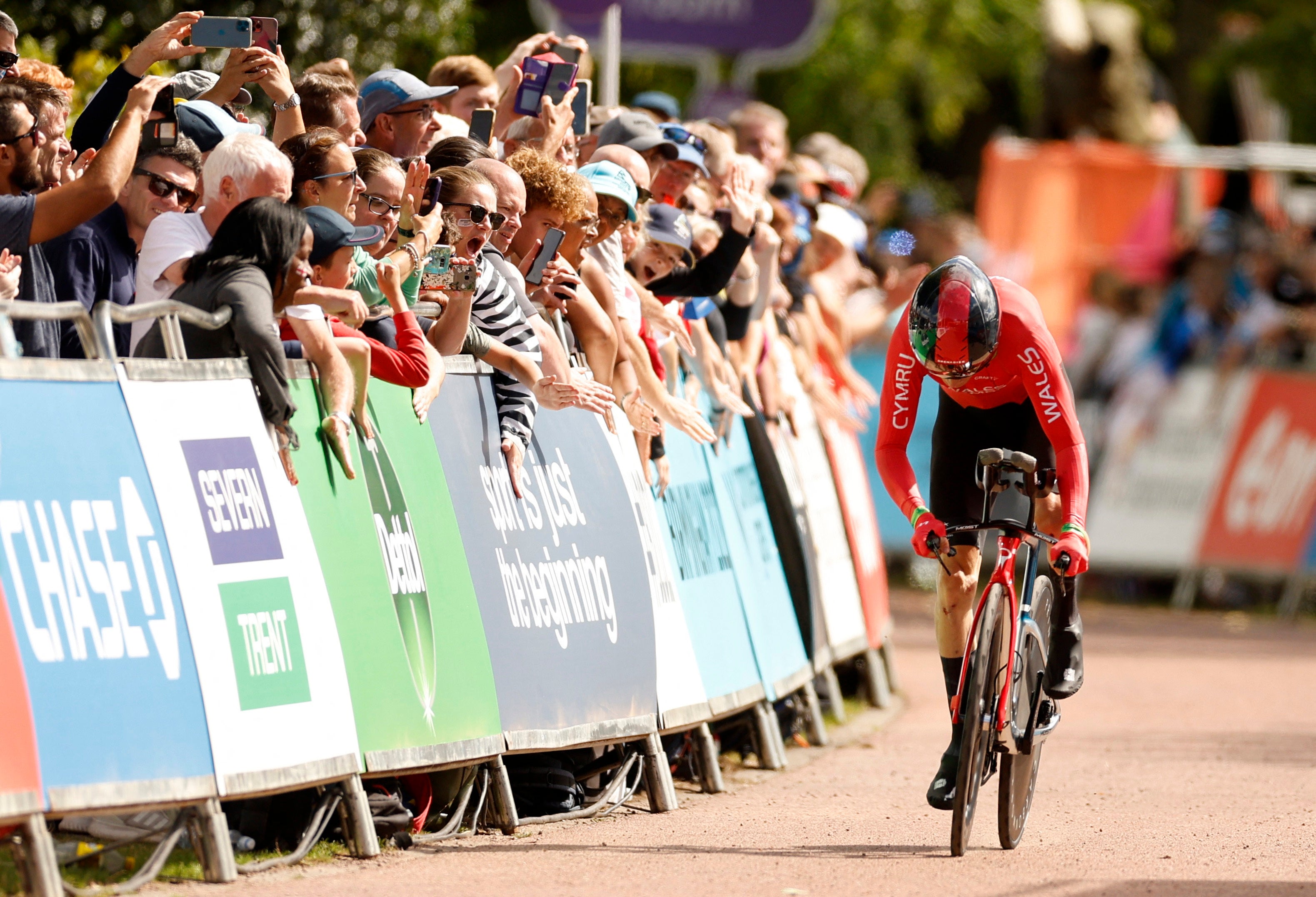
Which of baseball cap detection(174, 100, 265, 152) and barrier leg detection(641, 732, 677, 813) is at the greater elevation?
baseball cap detection(174, 100, 265, 152)

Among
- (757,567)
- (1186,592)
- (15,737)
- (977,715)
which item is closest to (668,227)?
(757,567)

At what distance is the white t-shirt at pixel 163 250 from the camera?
6.75 metres

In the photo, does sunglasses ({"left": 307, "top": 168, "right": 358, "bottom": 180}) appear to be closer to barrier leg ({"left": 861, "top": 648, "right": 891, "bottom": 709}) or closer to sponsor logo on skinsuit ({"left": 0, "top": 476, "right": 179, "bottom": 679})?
sponsor logo on skinsuit ({"left": 0, "top": 476, "right": 179, "bottom": 679})

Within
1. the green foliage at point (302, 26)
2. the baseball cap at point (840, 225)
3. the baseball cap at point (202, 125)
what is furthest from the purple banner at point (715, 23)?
the baseball cap at point (202, 125)

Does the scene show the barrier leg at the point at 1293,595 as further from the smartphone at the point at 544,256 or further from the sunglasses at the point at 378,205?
the sunglasses at the point at 378,205

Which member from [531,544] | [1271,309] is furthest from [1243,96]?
[531,544]

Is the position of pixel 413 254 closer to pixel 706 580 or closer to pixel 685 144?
pixel 706 580

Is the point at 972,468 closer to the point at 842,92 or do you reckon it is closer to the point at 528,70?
the point at 528,70

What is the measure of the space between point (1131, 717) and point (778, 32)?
5750 millimetres

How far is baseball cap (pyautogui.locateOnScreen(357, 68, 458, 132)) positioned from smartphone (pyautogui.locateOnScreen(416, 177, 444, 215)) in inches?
47.0

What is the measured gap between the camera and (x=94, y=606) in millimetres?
5805

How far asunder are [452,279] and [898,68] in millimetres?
16710

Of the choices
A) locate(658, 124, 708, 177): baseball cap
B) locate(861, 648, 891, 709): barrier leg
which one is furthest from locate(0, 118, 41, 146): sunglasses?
locate(861, 648, 891, 709): barrier leg

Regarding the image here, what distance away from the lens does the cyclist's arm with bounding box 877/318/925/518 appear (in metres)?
7.77
